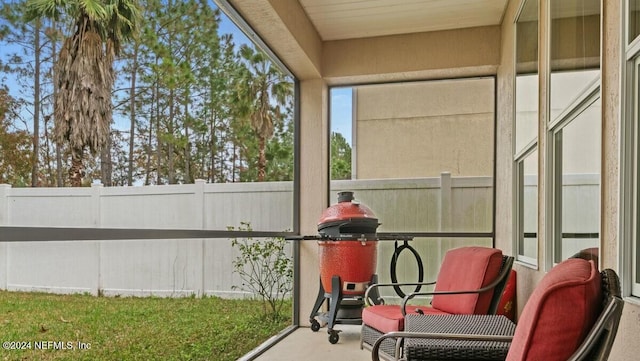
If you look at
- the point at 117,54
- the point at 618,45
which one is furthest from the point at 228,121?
the point at 618,45

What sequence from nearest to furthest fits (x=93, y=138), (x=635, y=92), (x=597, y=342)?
(x=597, y=342), (x=635, y=92), (x=93, y=138)

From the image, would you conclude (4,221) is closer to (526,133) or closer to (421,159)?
(526,133)

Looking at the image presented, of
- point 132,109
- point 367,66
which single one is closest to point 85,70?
point 132,109

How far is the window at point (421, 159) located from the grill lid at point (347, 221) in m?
0.79

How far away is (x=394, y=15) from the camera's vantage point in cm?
455

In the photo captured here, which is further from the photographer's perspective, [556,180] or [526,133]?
[526,133]

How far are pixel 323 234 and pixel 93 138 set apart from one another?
8.90 feet

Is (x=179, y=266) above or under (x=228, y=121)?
under

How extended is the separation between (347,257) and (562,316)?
336cm

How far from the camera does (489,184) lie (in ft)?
16.9

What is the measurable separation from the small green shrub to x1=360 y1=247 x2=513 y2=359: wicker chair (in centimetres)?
173

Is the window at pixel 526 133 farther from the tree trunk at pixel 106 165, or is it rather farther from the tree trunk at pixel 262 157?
the tree trunk at pixel 106 165

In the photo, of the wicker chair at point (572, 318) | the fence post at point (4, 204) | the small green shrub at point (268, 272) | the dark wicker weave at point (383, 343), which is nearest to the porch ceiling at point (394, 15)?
the small green shrub at point (268, 272)

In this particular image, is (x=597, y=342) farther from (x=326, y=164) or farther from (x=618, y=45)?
(x=326, y=164)
